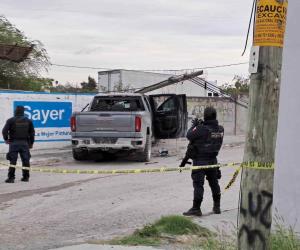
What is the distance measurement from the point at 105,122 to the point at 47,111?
4.36 meters

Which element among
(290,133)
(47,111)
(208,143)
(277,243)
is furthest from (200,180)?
(47,111)

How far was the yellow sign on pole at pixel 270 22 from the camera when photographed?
394 centimetres

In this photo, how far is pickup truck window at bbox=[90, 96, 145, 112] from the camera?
16.5m

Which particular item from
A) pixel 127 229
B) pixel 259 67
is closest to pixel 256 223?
pixel 259 67

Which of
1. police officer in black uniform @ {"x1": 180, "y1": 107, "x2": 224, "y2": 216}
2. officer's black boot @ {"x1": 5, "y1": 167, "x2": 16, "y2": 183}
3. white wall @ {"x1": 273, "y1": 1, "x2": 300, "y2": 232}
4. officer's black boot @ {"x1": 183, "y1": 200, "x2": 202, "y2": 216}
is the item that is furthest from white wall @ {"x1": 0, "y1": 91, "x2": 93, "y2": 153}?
white wall @ {"x1": 273, "y1": 1, "x2": 300, "y2": 232}

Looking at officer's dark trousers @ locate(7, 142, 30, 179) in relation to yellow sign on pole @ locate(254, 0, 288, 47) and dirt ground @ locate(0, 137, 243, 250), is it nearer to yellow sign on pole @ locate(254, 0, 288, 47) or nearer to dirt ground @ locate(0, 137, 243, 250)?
dirt ground @ locate(0, 137, 243, 250)

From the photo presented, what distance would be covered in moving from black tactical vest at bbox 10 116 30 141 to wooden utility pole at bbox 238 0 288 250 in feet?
28.1

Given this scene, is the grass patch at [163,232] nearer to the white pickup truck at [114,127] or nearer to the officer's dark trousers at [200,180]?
the officer's dark trousers at [200,180]

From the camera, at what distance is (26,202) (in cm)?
962

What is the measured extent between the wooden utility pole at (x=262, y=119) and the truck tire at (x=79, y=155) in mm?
12221

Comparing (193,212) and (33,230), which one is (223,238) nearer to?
(193,212)

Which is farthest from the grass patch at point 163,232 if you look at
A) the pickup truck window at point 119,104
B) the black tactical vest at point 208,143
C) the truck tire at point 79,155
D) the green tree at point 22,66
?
the green tree at point 22,66

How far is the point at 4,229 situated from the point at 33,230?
1.36ft

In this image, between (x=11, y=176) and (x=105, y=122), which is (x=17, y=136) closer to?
(x=11, y=176)
